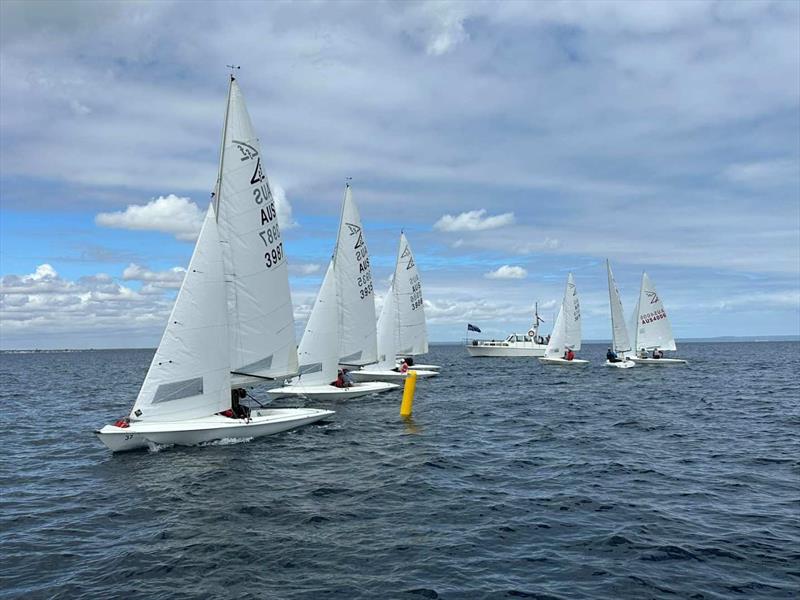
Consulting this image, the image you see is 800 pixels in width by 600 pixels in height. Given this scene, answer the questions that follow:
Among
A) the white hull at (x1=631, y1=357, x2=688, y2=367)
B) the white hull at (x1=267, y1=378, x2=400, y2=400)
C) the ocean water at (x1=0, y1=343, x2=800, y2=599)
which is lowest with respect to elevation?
the ocean water at (x1=0, y1=343, x2=800, y2=599)

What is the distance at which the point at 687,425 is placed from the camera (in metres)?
25.4

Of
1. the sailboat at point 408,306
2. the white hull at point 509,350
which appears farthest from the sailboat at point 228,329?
the white hull at point 509,350

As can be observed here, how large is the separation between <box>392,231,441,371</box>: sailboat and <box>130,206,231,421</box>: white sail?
29929mm

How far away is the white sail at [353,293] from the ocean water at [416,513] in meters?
10.1

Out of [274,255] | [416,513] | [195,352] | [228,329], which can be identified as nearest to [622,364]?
[274,255]

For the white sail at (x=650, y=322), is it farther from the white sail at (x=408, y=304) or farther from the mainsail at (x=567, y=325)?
the white sail at (x=408, y=304)

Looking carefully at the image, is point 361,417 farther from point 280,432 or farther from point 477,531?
point 477,531

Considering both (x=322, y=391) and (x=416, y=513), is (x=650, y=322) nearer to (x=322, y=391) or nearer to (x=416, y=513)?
(x=322, y=391)

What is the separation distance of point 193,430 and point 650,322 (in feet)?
185

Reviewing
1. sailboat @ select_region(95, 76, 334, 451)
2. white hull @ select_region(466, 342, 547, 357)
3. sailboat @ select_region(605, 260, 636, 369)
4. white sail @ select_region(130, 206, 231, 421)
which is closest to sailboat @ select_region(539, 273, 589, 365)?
sailboat @ select_region(605, 260, 636, 369)

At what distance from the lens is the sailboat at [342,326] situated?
3105 centimetres

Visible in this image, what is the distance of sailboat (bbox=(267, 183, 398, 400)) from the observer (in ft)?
102

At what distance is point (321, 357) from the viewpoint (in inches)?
1233

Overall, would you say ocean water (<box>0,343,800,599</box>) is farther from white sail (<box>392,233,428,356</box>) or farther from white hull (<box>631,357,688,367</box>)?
white hull (<box>631,357,688,367</box>)
